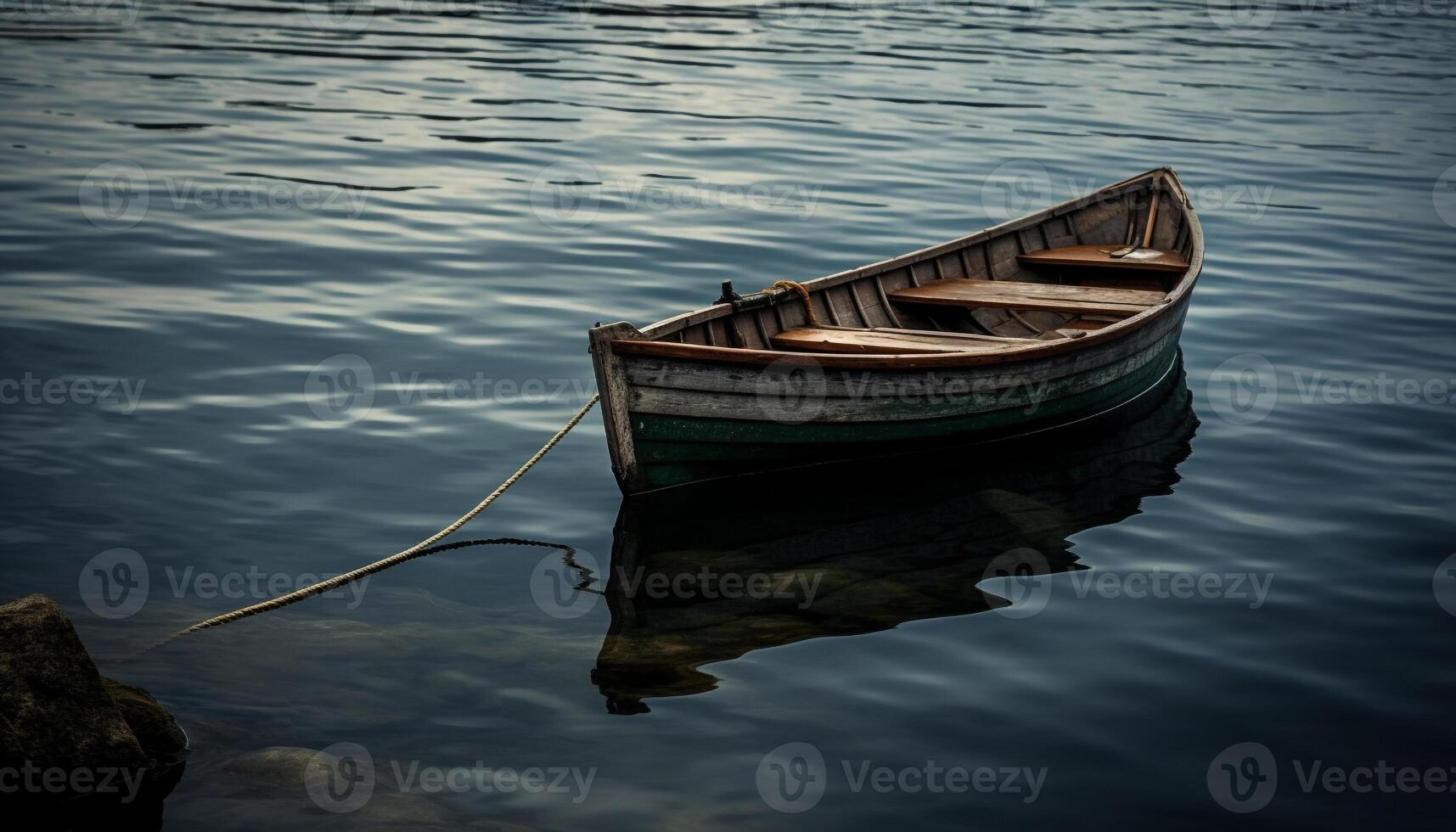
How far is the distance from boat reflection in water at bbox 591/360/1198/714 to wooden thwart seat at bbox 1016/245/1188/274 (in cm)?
264

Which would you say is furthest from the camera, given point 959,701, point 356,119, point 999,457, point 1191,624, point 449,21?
point 449,21

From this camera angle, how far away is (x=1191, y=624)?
781 cm

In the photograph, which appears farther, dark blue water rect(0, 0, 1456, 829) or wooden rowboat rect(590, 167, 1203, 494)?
wooden rowboat rect(590, 167, 1203, 494)

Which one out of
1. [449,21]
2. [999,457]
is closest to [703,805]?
[999,457]

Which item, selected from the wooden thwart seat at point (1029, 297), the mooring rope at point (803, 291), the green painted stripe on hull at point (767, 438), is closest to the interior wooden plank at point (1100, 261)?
the wooden thwart seat at point (1029, 297)

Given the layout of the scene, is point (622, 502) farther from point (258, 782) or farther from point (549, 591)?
point (258, 782)

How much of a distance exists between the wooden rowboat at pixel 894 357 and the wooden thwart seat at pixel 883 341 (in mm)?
16

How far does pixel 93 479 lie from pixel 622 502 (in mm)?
3639

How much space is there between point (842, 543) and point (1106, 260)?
5935 millimetres

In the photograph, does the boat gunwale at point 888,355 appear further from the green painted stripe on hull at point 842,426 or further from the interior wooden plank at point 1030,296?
the green painted stripe on hull at point 842,426

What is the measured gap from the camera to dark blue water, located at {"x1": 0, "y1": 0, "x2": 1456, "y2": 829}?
6.36 metres

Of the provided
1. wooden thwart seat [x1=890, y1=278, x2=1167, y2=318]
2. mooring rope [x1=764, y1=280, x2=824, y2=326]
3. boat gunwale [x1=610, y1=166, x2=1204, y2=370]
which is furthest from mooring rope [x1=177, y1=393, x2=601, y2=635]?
wooden thwart seat [x1=890, y1=278, x2=1167, y2=318]

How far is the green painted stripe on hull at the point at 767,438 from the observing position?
8992 millimetres

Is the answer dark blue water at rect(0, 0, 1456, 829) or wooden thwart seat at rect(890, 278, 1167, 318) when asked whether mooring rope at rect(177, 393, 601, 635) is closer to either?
dark blue water at rect(0, 0, 1456, 829)
